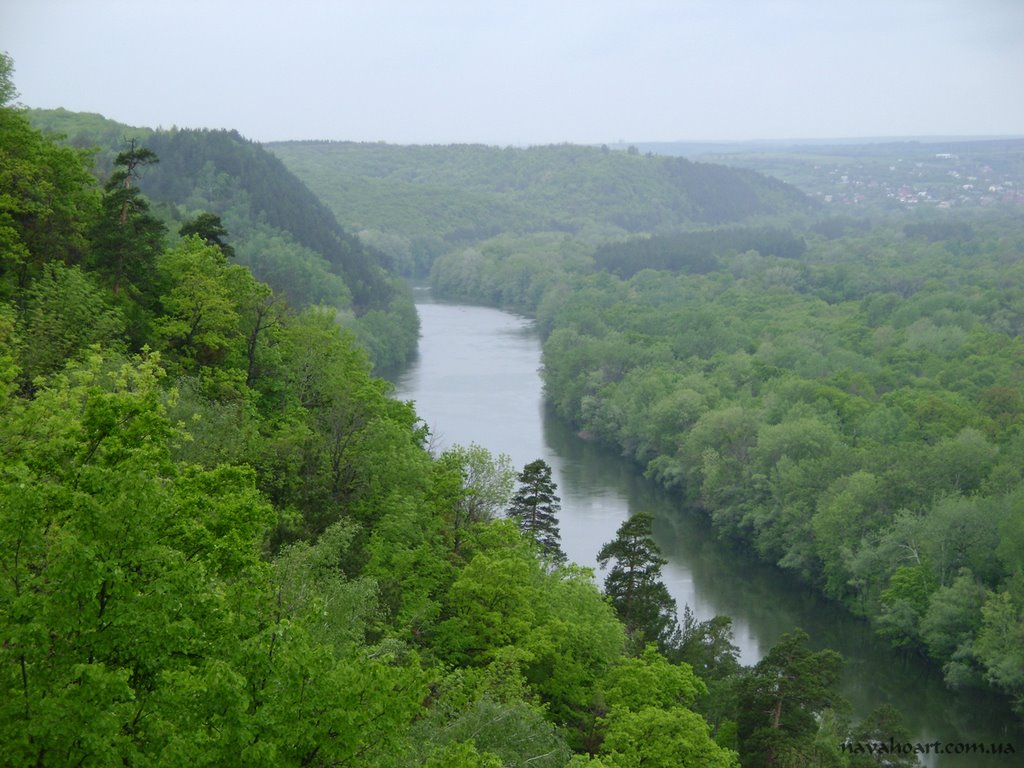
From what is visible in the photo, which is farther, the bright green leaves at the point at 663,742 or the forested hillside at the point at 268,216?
the forested hillside at the point at 268,216

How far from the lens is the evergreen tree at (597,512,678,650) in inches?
1168

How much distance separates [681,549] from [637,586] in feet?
52.2

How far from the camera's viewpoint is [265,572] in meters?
12.7

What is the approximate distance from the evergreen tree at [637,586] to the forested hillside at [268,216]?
4963 cm

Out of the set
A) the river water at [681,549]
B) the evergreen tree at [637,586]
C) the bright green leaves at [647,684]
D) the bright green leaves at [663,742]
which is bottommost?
the river water at [681,549]

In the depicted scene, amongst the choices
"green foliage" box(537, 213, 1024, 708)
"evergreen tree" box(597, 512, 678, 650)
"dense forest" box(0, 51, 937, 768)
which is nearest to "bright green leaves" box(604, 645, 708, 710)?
"dense forest" box(0, 51, 937, 768)

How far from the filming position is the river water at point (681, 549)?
32.8m

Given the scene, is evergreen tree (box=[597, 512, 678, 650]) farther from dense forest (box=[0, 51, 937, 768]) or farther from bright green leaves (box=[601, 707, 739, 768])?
bright green leaves (box=[601, 707, 739, 768])

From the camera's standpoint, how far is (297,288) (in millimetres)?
81812

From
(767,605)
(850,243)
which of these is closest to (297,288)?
(767,605)

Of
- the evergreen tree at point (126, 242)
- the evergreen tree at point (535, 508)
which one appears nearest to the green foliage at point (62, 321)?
the evergreen tree at point (126, 242)

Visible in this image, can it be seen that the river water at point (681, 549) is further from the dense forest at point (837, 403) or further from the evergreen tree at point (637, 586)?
the evergreen tree at point (637, 586)

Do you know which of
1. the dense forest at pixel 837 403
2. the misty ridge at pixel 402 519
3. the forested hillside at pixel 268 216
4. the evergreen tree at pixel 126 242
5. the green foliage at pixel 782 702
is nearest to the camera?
A: the misty ridge at pixel 402 519

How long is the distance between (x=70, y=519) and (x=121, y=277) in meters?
21.2
